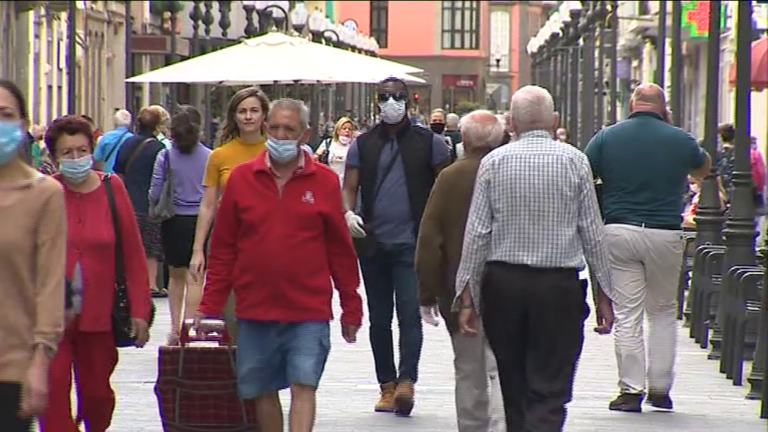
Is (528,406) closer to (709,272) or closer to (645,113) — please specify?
(645,113)

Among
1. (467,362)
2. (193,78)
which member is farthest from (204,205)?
(193,78)

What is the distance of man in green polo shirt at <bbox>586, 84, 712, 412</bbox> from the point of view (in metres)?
11.8

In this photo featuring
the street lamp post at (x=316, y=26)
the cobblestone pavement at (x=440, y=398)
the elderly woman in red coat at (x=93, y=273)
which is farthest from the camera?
the street lamp post at (x=316, y=26)

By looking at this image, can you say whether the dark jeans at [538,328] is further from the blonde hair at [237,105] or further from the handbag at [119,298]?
the blonde hair at [237,105]

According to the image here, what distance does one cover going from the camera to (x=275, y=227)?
8.70 m

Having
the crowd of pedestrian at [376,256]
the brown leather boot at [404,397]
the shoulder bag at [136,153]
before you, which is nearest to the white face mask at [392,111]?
the crowd of pedestrian at [376,256]

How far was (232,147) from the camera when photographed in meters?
11.8

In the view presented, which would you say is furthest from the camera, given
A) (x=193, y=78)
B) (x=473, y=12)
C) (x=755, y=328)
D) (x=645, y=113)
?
(x=473, y=12)

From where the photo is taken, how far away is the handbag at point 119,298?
8578mm

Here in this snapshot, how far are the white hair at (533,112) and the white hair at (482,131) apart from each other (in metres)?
1.07

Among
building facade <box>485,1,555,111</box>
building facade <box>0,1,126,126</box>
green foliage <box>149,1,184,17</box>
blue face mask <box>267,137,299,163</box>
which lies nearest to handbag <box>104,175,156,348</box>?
blue face mask <box>267,137,299,163</box>

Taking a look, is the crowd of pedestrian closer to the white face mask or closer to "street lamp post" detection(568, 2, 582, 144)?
the white face mask

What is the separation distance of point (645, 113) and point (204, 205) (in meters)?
2.75

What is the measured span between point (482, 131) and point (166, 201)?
16.3 ft
